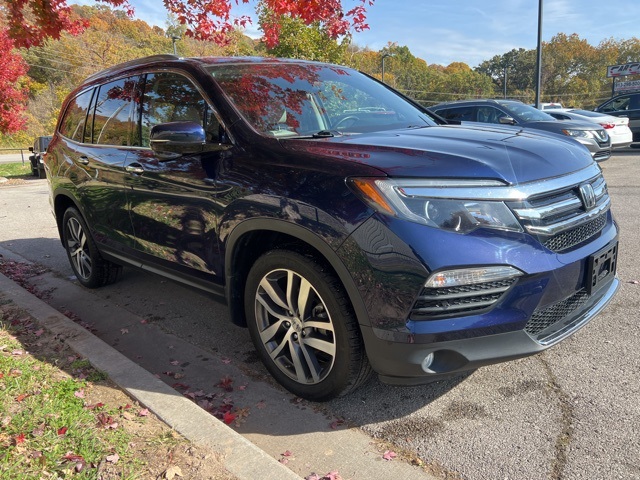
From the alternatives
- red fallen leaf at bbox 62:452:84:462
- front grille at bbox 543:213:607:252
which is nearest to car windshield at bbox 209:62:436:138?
front grille at bbox 543:213:607:252

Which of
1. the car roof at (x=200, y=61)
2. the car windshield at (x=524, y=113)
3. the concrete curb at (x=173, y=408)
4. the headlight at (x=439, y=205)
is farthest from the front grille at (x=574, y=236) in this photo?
the car windshield at (x=524, y=113)

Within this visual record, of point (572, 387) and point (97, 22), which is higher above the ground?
point (97, 22)

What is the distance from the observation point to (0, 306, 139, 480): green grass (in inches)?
85.4

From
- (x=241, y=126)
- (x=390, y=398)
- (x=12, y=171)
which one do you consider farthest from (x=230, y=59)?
(x=12, y=171)

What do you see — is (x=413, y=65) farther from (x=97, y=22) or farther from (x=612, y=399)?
(x=612, y=399)

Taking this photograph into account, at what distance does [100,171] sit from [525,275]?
3.41 metres

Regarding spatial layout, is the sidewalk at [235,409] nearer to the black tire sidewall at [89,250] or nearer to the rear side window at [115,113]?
the black tire sidewall at [89,250]

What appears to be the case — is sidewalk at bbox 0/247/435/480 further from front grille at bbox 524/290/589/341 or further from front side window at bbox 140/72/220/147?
front side window at bbox 140/72/220/147

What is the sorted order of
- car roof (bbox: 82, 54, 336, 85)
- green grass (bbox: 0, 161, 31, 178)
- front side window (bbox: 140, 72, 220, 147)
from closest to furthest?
front side window (bbox: 140, 72, 220, 147) → car roof (bbox: 82, 54, 336, 85) → green grass (bbox: 0, 161, 31, 178)

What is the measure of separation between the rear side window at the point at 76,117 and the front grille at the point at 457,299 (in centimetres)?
381

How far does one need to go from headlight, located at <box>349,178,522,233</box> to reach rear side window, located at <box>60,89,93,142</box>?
3.54 metres

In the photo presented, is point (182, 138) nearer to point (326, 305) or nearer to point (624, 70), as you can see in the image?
point (326, 305)

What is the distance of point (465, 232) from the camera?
2.19 m

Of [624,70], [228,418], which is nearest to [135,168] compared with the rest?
[228,418]
